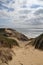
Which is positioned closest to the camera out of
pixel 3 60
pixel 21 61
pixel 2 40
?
pixel 3 60

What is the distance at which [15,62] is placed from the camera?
1287 cm

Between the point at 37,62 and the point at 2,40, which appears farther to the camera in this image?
the point at 2,40

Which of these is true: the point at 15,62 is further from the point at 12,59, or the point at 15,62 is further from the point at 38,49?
the point at 38,49

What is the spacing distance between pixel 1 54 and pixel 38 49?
16.8ft

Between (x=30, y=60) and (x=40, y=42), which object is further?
(x=40, y=42)

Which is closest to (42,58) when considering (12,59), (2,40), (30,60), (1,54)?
(30,60)

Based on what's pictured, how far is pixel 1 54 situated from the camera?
13125mm

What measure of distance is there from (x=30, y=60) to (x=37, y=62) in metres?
0.68

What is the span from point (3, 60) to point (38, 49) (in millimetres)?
5731

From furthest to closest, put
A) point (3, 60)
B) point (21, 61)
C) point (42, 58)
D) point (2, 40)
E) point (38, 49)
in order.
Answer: point (2, 40) < point (38, 49) < point (42, 58) < point (21, 61) < point (3, 60)

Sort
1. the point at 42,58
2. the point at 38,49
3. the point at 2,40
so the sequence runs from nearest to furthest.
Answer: the point at 42,58
the point at 38,49
the point at 2,40

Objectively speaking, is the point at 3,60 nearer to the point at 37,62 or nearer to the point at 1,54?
the point at 1,54

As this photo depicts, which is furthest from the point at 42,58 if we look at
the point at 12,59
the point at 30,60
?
the point at 12,59

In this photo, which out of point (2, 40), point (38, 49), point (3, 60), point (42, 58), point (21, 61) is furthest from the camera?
point (2, 40)
